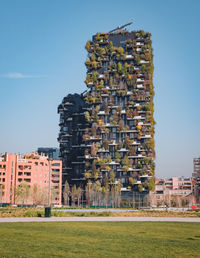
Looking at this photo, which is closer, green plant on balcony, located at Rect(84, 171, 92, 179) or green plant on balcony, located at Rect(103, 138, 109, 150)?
green plant on balcony, located at Rect(84, 171, 92, 179)

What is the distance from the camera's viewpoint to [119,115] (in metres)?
120

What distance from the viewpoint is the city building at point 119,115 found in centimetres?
11575

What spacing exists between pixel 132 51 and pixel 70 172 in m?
47.0

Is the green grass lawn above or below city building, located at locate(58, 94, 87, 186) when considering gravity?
below

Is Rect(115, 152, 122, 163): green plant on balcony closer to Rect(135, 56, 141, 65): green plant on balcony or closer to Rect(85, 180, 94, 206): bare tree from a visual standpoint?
Rect(85, 180, 94, 206): bare tree

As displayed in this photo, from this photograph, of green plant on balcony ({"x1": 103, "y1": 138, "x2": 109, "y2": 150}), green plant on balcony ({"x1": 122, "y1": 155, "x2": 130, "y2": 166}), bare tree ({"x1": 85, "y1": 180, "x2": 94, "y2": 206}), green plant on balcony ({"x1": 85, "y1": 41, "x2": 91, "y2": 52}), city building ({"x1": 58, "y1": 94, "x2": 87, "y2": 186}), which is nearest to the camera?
bare tree ({"x1": 85, "y1": 180, "x2": 94, "y2": 206})

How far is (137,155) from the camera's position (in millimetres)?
115812

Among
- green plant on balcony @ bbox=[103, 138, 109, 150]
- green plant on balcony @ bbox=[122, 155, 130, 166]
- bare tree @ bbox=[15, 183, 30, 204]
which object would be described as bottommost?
bare tree @ bbox=[15, 183, 30, 204]

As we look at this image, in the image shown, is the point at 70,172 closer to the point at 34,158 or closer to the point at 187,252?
the point at 34,158

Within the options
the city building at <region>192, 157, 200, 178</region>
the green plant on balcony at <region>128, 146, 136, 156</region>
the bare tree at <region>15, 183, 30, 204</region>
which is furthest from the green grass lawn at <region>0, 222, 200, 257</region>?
the city building at <region>192, 157, 200, 178</region>

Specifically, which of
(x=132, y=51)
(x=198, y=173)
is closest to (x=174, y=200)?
(x=132, y=51)

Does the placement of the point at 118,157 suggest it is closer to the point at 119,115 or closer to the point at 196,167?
the point at 119,115

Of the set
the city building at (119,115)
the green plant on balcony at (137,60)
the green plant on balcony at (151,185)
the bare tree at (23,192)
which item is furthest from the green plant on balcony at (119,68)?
the bare tree at (23,192)

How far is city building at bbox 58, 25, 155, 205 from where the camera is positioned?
116 meters
